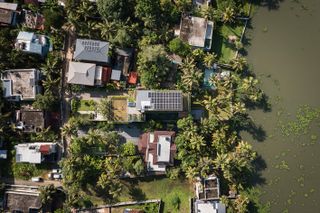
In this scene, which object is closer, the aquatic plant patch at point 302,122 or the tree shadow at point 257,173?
the tree shadow at point 257,173

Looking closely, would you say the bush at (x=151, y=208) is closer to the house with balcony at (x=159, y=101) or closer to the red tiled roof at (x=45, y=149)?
the house with balcony at (x=159, y=101)

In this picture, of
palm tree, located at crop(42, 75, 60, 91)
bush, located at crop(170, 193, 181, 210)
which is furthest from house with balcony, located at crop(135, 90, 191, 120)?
bush, located at crop(170, 193, 181, 210)

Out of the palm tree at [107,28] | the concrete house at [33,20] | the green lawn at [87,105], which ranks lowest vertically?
the green lawn at [87,105]

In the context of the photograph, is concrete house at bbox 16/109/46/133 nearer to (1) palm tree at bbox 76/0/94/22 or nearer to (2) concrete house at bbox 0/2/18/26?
(2) concrete house at bbox 0/2/18/26

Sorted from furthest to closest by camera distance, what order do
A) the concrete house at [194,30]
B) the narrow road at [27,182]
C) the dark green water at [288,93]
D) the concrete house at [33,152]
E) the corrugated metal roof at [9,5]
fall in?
the dark green water at [288,93]
the concrete house at [194,30]
the corrugated metal roof at [9,5]
the narrow road at [27,182]
the concrete house at [33,152]

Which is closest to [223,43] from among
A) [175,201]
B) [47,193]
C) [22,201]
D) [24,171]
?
[175,201]

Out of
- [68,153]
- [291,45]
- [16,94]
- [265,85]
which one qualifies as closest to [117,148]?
[68,153]

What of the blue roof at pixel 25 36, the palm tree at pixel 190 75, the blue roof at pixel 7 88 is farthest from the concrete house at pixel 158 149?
the blue roof at pixel 25 36

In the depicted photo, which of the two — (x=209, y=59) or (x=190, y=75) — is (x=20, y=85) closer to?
(x=190, y=75)
